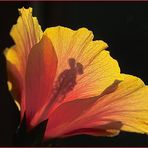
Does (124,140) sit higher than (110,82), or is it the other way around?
(110,82)

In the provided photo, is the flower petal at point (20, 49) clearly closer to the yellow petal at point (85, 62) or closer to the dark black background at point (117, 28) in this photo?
the yellow petal at point (85, 62)

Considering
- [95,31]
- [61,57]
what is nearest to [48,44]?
[61,57]

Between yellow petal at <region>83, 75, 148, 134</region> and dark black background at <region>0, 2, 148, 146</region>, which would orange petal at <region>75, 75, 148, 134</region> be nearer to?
yellow petal at <region>83, 75, 148, 134</region>

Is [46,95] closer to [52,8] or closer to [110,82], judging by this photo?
[110,82]

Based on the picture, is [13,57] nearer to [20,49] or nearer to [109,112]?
[20,49]

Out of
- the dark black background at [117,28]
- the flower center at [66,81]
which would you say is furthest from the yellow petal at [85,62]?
the dark black background at [117,28]

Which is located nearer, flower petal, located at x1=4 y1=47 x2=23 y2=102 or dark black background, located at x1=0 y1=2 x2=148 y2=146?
flower petal, located at x1=4 y1=47 x2=23 y2=102

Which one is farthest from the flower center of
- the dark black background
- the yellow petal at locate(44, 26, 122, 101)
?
the dark black background
